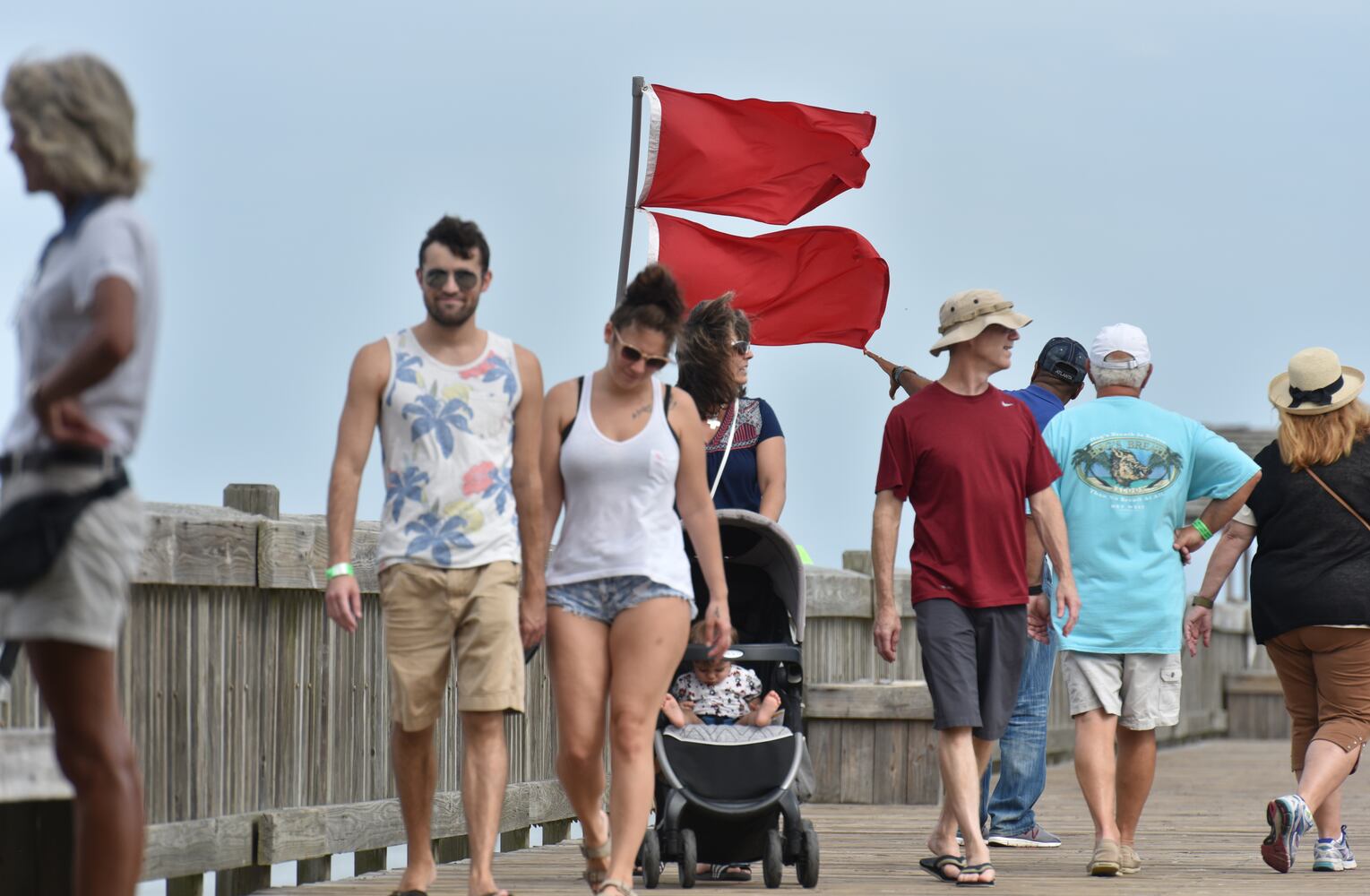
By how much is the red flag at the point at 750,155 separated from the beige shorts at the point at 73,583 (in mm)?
6909

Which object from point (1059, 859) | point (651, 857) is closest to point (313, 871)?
point (651, 857)

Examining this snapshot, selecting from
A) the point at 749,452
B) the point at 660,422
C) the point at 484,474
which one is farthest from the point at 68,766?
the point at 749,452

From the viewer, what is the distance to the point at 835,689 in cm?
1162

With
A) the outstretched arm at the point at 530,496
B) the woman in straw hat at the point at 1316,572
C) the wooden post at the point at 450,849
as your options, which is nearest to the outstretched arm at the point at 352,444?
the outstretched arm at the point at 530,496

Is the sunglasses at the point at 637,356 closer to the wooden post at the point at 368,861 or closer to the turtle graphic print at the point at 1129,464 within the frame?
the turtle graphic print at the point at 1129,464

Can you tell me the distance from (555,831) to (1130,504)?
10.4 ft

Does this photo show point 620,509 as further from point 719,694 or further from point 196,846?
point 196,846

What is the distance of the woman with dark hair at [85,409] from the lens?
4.15 m

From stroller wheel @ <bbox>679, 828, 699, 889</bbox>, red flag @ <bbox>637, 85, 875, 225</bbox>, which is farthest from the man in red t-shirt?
red flag @ <bbox>637, 85, 875, 225</bbox>

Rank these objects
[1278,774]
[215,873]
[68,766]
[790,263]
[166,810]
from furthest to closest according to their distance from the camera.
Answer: [1278,774]
[790,263]
[215,873]
[166,810]
[68,766]

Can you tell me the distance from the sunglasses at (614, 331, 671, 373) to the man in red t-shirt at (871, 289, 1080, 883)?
1462mm

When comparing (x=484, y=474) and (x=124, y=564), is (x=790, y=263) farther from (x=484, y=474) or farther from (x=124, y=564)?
(x=124, y=564)

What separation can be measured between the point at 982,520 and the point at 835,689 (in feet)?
14.7

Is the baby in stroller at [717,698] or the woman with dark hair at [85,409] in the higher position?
the woman with dark hair at [85,409]
